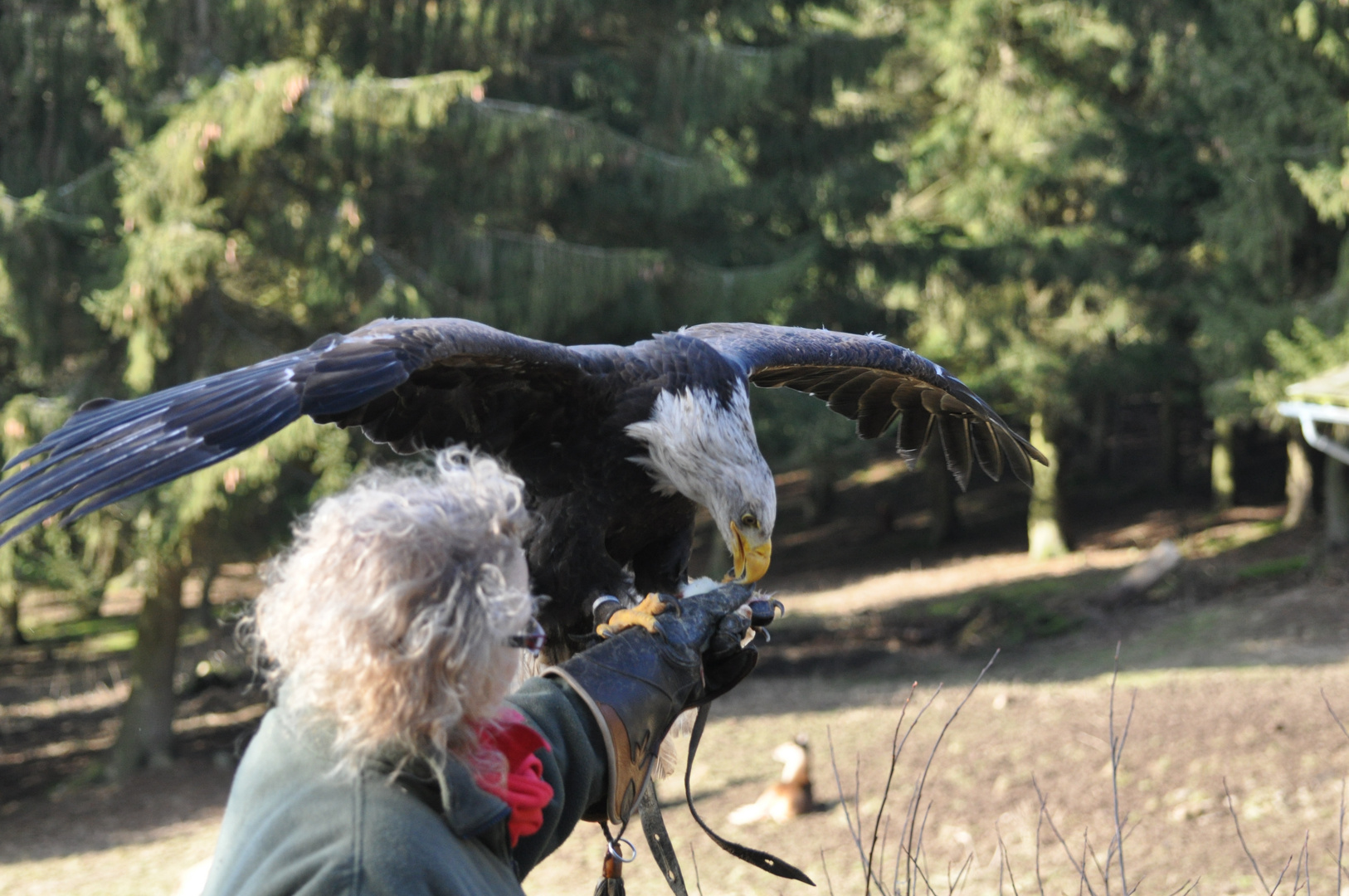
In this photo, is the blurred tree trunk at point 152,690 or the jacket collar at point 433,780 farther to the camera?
the blurred tree trunk at point 152,690

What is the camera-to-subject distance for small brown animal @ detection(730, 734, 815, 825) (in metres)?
6.68

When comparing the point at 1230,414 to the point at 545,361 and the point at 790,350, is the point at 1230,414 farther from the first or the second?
the point at 545,361

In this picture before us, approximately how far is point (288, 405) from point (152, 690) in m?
8.55

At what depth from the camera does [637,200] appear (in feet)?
30.7

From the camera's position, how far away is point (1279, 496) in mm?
19000

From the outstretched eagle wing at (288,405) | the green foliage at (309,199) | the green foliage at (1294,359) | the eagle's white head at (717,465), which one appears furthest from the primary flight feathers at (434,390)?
the green foliage at (1294,359)

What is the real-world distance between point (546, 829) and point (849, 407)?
2.80m

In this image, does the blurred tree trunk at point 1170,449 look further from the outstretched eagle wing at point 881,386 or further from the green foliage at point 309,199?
the outstretched eagle wing at point 881,386

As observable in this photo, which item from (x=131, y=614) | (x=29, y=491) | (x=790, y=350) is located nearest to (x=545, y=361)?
(x=790, y=350)

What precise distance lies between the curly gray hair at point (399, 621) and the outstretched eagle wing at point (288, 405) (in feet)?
2.26

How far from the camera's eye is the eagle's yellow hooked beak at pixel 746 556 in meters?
2.89

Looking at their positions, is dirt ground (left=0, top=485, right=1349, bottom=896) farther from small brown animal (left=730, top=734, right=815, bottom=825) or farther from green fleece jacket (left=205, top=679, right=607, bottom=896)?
green fleece jacket (left=205, top=679, right=607, bottom=896)

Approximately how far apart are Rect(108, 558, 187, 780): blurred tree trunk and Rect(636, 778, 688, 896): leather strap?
8120 mm

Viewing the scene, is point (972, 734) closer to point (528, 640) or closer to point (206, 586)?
point (206, 586)
